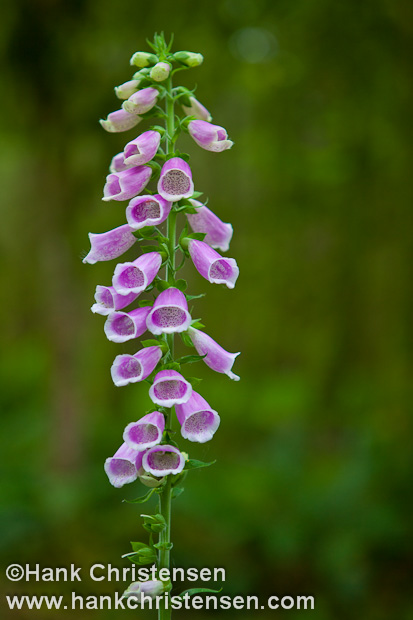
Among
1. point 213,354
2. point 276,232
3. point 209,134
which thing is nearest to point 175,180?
point 209,134

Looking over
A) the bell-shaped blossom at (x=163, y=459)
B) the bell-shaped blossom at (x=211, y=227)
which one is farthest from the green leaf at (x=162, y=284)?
the bell-shaped blossom at (x=163, y=459)

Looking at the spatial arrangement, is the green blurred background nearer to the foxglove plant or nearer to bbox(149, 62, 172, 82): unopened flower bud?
the foxglove plant

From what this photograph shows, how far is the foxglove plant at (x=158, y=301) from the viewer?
6.18 ft

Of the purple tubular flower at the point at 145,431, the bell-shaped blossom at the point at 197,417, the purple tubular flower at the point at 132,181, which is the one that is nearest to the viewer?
the purple tubular flower at the point at 145,431

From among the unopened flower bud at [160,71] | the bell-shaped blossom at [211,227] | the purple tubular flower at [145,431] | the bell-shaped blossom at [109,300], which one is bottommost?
the purple tubular flower at [145,431]

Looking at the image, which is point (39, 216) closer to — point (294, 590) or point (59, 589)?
point (59, 589)

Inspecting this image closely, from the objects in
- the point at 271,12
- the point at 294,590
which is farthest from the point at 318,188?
the point at 294,590

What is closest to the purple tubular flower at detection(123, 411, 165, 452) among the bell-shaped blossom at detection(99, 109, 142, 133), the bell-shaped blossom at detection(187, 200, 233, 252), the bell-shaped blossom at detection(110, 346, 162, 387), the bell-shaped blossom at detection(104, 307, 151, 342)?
the bell-shaped blossom at detection(110, 346, 162, 387)

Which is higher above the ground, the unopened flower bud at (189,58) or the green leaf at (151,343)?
the unopened flower bud at (189,58)

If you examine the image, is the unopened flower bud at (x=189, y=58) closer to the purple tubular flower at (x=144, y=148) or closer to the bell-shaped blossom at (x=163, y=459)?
the purple tubular flower at (x=144, y=148)

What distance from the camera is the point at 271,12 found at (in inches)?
259

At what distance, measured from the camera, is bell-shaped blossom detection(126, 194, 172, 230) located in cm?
194

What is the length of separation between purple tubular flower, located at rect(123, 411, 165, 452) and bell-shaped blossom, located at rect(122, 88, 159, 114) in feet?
3.16

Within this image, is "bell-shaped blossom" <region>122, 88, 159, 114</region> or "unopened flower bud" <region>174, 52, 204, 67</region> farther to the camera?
"unopened flower bud" <region>174, 52, 204, 67</region>
